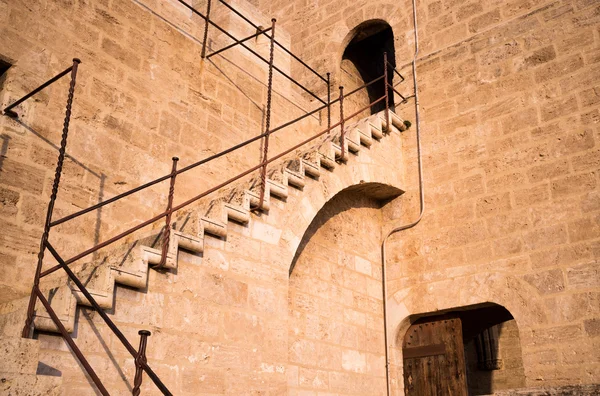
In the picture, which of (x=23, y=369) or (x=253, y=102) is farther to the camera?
(x=253, y=102)

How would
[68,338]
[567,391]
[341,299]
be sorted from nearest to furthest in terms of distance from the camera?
[68,338] → [567,391] → [341,299]

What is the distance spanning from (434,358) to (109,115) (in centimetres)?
456

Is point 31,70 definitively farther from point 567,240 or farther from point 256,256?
point 567,240

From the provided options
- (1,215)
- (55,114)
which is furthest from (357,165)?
(1,215)

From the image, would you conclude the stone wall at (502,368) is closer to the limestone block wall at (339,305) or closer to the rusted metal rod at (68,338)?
the limestone block wall at (339,305)

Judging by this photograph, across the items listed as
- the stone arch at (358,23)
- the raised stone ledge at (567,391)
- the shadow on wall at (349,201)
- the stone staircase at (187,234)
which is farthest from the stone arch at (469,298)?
the stone arch at (358,23)

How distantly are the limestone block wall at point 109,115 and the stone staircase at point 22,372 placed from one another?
1591 mm

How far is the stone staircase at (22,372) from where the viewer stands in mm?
3055

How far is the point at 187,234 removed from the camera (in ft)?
15.5

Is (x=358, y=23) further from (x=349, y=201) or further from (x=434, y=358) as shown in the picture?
(x=434, y=358)

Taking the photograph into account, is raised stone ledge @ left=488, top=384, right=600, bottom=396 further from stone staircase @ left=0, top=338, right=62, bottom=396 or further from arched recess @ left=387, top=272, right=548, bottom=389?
stone staircase @ left=0, top=338, right=62, bottom=396

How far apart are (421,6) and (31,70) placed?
18.3ft

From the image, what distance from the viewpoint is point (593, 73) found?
6707mm

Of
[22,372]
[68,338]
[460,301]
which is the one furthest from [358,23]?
[22,372]
